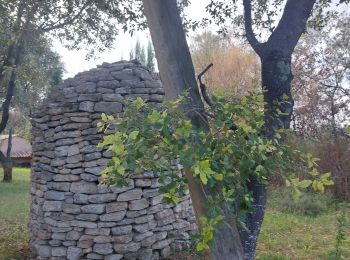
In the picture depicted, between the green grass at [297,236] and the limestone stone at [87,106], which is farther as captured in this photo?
the green grass at [297,236]

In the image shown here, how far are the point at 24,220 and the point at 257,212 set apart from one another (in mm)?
7523

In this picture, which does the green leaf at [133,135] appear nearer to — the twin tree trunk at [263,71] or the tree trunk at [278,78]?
the twin tree trunk at [263,71]

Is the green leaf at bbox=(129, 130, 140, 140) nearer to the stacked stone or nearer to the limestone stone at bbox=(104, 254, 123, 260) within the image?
the stacked stone

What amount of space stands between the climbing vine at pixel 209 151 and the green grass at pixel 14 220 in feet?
14.8

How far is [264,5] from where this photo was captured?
477cm

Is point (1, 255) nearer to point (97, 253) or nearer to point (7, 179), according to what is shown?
point (97, 253)

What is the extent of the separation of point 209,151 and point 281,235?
5.77 meters

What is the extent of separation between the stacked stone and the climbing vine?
9.66ft

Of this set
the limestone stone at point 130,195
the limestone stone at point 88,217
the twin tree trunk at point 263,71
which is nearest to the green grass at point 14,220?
the limestone stone at point 88,217

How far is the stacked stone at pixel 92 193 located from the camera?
5.07 meters

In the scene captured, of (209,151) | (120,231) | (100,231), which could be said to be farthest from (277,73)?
(100,231)

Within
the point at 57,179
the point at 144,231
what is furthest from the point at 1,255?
the point at 144,231

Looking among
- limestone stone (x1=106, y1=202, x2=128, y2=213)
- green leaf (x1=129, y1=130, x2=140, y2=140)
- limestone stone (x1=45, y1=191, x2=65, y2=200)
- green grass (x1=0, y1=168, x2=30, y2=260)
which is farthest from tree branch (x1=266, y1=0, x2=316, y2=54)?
green grass (x1=0, y1=168, x2=30, y2=260)

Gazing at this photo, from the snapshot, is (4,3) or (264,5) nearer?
(264,5)
